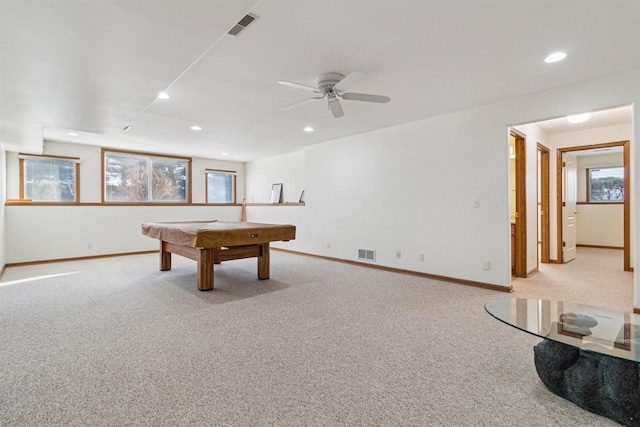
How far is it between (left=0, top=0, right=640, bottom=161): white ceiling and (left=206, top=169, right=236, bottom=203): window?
4208 millimetres

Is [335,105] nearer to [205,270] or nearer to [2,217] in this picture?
[205,270]

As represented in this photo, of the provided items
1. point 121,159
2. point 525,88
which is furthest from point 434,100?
point 121,159

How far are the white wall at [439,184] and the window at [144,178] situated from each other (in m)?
3.80

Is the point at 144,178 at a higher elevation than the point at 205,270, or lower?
higher

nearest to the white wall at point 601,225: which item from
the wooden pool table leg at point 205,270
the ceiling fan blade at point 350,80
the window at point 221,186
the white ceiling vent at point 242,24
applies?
the ceiling fan blade at point 350,80

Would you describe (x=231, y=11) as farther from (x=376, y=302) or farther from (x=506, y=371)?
(x=376, y=302)

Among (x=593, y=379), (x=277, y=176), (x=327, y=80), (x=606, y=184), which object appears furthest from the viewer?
(x=277, y=176)

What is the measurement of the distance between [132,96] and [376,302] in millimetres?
3178


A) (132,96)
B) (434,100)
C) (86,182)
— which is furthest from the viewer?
(86,182)

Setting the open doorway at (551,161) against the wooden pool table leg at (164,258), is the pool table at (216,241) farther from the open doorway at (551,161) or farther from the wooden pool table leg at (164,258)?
the open doorway at (551,161)

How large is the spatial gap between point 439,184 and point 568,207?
3.35 metres

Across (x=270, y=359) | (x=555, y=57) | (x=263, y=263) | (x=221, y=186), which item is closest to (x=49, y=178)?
(x=221, y=186)

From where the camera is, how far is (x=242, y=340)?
2.38 m

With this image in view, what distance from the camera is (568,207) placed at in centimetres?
570
